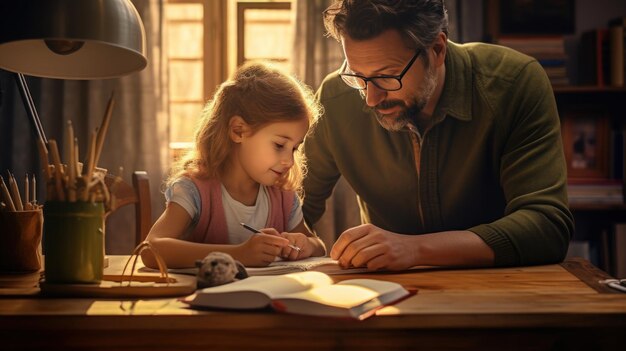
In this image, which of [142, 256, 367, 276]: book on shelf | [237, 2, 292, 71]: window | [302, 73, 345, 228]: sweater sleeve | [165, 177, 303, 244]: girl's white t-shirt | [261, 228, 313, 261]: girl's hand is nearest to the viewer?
[142, 256, 367, 276]: book on shelf

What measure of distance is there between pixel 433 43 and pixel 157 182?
2.07 meters

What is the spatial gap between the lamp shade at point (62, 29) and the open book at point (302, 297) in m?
0.52

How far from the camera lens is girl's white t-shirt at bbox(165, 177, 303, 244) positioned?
1.79 m

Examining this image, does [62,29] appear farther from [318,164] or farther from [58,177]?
[318,164]

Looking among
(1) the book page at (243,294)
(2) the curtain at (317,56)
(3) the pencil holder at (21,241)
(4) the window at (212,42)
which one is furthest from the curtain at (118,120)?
(1) the book page at (243,294)

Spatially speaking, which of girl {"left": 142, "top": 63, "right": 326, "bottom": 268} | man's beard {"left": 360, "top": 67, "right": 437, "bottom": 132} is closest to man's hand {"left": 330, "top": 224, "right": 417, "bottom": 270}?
girl {"left": 142, "top": 63, "right": 326, "bottom": 268}

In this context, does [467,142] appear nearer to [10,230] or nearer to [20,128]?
[10,230]

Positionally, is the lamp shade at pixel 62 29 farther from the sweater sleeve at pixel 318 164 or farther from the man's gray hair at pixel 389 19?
the sweater sleeve at pixel 318 164

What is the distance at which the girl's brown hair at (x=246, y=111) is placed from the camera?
187 cm

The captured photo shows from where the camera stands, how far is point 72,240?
4.12ft

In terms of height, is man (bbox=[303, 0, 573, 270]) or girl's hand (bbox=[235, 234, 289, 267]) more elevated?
man (bbox=[303, 0, 573, 270])

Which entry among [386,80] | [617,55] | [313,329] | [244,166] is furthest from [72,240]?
[617,55]

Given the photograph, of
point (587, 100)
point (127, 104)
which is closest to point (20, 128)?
point (127, 104)

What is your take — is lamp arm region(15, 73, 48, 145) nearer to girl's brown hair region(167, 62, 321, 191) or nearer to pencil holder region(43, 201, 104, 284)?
pencil holder region(43, 201, 104, 284)
